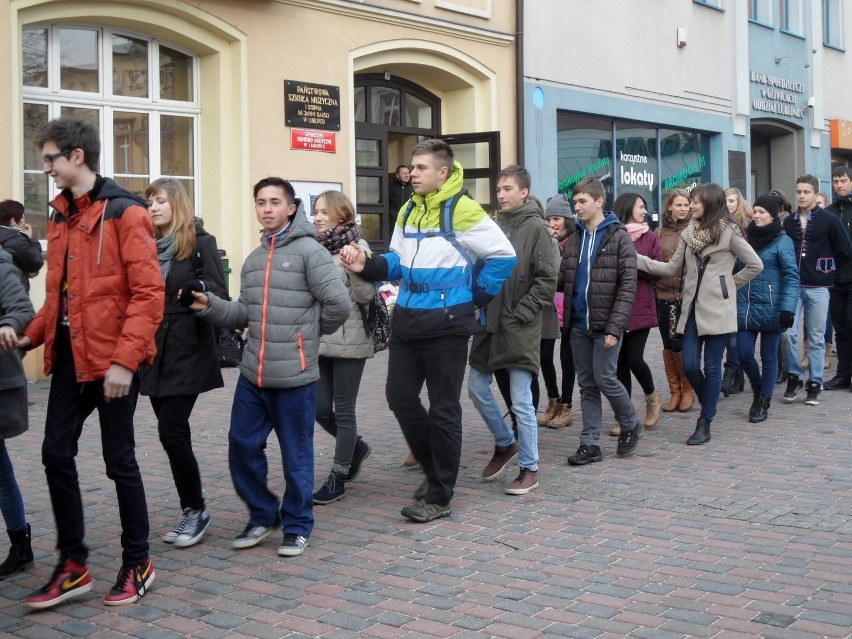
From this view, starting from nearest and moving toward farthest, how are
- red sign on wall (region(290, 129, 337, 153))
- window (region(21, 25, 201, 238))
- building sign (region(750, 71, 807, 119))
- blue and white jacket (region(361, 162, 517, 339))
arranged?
1. blue and white jacket (region(361, 162, 517, 339))
2. window (region(21, 25, 201, 238))
3. red sign on wall (region(290, 129, 337, 153))
4. building sign (region(750, 71, 807, 119))

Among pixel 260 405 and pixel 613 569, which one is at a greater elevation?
pixel 260 405

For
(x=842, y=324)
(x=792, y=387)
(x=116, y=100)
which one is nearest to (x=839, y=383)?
(x=842, y=324)

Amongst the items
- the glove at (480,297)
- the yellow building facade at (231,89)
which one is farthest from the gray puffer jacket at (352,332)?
the yellow building facade at (231,89)

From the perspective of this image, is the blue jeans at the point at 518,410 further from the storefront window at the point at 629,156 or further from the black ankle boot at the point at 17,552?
the storefront window at the point at 629,156

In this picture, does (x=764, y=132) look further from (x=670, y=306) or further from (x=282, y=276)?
(x=282, y=276)

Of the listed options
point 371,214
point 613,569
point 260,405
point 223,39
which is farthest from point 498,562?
point 371,214

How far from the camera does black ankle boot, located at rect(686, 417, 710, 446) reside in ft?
27.4

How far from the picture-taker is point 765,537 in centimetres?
586

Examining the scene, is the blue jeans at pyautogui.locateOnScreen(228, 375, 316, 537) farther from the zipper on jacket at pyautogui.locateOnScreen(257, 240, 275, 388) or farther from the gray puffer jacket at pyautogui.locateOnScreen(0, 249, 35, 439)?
the gray puffer jacket at pyautogui.locateOnScreen(0, 249, 35, 439)

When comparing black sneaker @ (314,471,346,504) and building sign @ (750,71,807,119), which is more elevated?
building sign @ (750,71,807,119)

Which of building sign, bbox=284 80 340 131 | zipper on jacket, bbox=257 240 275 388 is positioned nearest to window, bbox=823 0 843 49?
building sign, bbox=284 80 340 131

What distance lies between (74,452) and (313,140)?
979 cm

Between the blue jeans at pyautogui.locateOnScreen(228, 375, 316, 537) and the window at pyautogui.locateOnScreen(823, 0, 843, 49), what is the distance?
921 inches

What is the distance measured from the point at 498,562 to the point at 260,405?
1.37m
